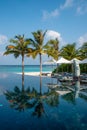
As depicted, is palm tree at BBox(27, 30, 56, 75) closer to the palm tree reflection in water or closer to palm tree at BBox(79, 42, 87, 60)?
palm tree at BBox(79, 42, 87, 60)

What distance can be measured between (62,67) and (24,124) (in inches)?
1037

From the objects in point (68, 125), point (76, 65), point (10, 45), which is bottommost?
point (68, 125)

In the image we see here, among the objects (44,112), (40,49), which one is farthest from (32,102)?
(40,49)

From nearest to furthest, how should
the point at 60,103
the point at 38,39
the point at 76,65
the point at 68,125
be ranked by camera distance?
the point at 68,125
the point at 60,103
the point at 76,65
the point at 38,39

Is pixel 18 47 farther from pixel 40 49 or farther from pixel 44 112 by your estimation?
pixel 44 112

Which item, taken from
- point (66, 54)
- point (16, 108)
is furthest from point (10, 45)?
point (16, 108)

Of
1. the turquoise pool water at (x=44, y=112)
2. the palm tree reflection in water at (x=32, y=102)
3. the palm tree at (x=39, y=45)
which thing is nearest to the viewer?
the turquoise pool water at (x=44, y=112)

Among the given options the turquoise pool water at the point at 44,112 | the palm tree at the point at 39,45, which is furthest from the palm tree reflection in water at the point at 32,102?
the palm tree at the point at 39,45

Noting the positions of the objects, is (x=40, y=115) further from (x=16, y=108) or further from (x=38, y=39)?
(x=38, y=39)

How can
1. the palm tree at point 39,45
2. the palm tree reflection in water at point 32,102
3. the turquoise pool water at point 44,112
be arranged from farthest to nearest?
the palm tree at point 39,45
the palm tree reflection in water at point 32,102
the turquoise pool water at point 44,112

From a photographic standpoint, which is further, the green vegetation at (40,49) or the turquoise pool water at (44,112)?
the green vegetation at (40,49)

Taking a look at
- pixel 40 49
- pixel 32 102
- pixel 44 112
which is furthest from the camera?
pixel 40 49

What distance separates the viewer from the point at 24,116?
9.34 metres

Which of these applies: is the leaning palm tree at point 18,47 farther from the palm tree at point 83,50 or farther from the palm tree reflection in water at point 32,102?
the palm tree reflection in water at point 32,102
